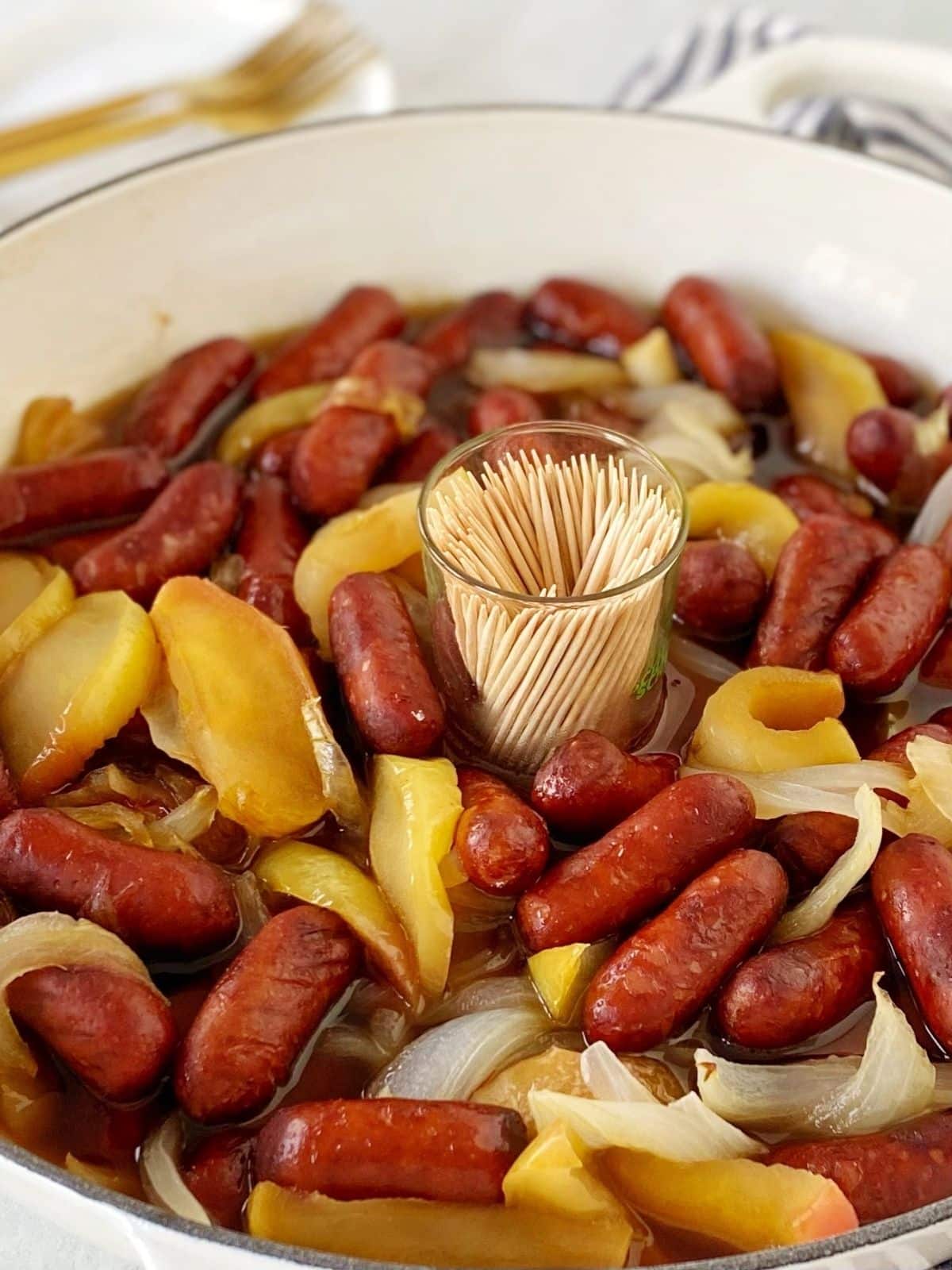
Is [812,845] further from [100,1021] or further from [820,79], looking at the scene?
[820,79]

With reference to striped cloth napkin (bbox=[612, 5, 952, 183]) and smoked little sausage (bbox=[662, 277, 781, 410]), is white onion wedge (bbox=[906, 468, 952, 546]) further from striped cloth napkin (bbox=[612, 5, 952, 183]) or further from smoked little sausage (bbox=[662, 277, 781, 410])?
striped cloth napkin (bbox=[612, 5, 952, 183])

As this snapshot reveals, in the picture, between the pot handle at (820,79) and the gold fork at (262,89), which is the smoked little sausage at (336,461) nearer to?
the pot handle at (820,79)

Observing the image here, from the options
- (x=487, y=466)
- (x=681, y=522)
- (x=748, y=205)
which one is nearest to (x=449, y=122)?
(x=748, y=205)

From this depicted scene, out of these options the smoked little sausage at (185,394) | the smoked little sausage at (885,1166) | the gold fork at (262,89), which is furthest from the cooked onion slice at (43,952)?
the gold fork at (262,89)

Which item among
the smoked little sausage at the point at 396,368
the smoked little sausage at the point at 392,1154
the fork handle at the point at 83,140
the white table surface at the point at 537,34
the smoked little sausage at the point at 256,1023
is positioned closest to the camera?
the smoked little sausage at the point at 392,1154

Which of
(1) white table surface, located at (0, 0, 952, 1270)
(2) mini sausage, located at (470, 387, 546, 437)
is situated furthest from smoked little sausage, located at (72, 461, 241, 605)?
(1) white table surface, located at (0, 0, 952, 1270)

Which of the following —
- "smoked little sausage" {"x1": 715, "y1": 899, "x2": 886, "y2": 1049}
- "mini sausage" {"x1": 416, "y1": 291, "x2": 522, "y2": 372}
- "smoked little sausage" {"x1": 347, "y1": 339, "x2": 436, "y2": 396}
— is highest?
"smoked little sausage" {"x1": 347, "y1": 339, "x2": 436, "y2": 396}

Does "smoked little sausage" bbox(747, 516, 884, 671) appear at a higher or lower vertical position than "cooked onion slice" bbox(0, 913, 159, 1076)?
lower
